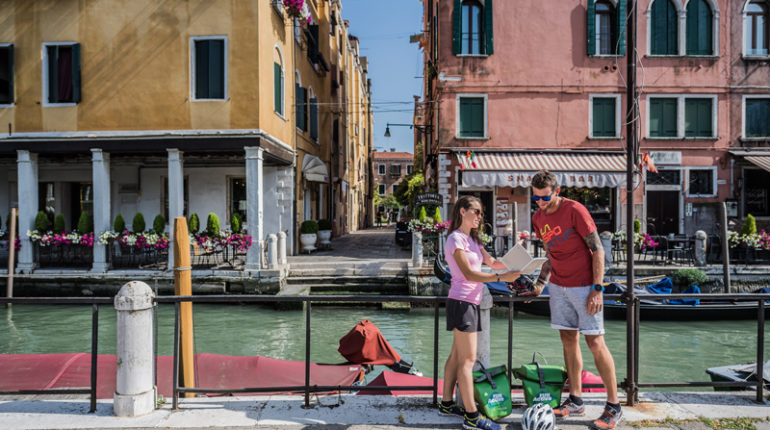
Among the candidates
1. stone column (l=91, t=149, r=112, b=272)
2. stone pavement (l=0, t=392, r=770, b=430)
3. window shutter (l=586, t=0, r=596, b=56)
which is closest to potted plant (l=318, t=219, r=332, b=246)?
stone column (l=91, t=149, r=112, b=272)

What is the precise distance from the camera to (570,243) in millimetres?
3516

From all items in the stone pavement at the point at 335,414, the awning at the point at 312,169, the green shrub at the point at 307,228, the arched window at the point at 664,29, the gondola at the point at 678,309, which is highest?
the arched window at the point at 664,29

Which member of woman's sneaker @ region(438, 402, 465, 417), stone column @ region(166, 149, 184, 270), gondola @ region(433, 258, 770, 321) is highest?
stone column @ region(166, 149, 184, 270)

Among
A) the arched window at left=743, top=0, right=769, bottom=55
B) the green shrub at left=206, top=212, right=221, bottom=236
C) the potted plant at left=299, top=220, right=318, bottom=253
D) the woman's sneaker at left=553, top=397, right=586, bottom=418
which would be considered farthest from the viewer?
the arched window at left=743, top=0, right=769, bottom=55

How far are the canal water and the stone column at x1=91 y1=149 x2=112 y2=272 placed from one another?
1.18 m

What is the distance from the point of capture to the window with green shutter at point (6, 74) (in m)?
12.6

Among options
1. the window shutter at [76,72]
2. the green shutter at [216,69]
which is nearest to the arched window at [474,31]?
the green shutter at [216,69]

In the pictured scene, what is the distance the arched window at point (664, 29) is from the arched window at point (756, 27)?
7.26ft

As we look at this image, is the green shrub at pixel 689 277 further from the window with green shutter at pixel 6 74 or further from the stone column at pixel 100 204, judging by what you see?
the window with green shutter at pixel 6 74

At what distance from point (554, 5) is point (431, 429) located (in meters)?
15.7

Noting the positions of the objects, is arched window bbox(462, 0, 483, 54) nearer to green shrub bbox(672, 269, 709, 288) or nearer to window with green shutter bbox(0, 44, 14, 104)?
green shrub bbox(672, 269, 709, 288)

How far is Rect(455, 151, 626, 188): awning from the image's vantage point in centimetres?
1500

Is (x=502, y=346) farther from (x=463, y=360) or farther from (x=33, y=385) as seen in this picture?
(x=33, y=385)

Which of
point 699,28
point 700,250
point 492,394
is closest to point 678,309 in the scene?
point 700,250
